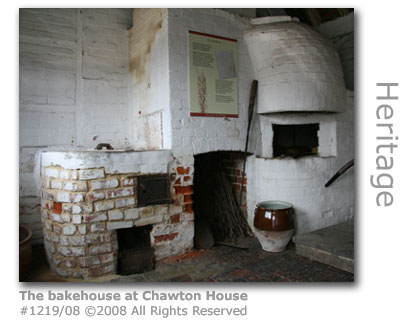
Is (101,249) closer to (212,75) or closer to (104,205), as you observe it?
(104,205)

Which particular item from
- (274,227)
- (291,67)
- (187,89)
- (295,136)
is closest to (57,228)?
(187,89)

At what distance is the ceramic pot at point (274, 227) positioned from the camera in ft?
10.4

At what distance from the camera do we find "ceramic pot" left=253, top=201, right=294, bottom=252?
3162 mm

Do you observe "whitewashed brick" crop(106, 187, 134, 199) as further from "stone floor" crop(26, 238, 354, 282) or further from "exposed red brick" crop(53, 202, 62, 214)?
"stone floor" crop(26, 238, 354, 282)

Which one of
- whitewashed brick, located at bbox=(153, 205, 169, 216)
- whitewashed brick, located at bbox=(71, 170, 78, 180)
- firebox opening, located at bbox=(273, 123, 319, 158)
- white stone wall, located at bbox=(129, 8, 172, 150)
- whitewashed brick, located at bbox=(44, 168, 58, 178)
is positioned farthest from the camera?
firebox opening, located at bbox=(273, 123, 319, 158)

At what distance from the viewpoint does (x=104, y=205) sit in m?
2.74

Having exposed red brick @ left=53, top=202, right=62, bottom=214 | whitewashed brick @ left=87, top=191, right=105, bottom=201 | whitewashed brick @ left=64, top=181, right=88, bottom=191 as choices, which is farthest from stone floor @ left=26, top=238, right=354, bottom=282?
whitewashed brick @ left=64, top=181, right=88, bottom=191

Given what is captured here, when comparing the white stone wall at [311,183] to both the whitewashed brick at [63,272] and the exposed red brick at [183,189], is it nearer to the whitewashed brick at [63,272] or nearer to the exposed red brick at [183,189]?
the exposed red brick at [183,189]

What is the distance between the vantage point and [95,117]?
3801 millimetres

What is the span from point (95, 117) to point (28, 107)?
0.71 metres

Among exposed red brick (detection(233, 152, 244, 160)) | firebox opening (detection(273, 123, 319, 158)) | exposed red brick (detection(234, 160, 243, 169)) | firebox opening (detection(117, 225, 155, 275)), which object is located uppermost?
firebox opening (detection(273, 123, 319, 158))

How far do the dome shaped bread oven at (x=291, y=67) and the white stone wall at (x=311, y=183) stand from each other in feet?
1.80

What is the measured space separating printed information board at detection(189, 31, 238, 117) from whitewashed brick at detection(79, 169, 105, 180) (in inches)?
41.7

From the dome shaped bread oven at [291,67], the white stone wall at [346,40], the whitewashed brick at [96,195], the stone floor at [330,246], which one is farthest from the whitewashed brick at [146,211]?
the white stone wall at [346,40]
